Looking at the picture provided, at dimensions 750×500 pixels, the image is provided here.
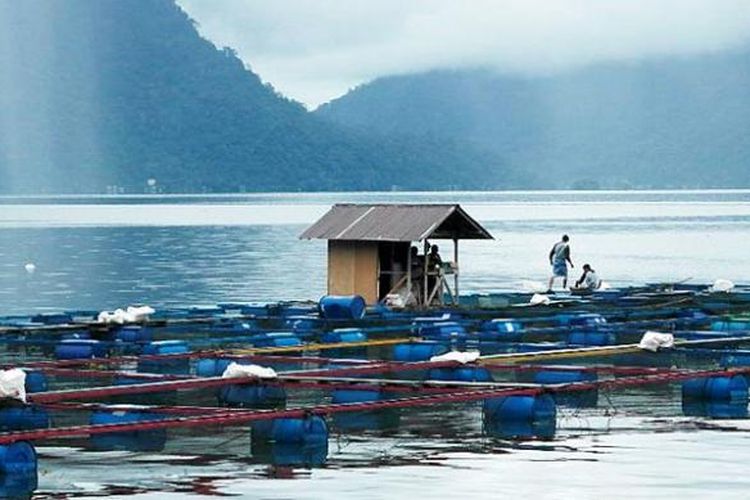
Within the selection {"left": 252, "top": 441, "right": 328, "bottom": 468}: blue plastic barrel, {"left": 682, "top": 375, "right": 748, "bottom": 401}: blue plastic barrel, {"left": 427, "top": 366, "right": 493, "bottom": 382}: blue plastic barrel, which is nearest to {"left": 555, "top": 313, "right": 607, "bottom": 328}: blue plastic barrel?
{"left": 427, "top": 366, "right": 493, "bottom": 382}: blue plastic barrel

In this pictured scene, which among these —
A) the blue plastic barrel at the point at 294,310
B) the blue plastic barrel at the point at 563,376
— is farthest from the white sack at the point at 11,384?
the blue plastic barrel at the point at 294,310

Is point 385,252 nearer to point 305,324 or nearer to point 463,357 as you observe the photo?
point 305,324

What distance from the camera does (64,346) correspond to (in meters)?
29.5

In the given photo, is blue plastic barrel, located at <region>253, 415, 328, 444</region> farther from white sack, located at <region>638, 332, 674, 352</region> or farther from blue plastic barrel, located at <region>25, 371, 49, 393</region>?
white sack, located at <region>638, 332, 674, 352</region>

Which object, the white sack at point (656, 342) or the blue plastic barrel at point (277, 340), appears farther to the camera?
the blue plastic barrel at point (277, 340)

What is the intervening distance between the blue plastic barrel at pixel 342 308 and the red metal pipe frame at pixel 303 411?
10.2m

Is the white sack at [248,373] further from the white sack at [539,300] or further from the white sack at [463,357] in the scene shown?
the white sack at [539,300]

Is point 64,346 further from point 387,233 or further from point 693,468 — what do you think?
point 693,468

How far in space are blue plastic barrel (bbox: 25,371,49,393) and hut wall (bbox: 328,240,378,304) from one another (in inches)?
523

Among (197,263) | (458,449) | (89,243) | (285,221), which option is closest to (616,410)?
(458,449)

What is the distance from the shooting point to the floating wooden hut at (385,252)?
37.6 m

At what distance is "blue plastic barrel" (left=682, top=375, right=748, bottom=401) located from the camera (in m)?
24.3

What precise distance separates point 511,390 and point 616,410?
2.22 m

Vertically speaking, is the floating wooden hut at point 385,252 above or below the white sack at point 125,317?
above
